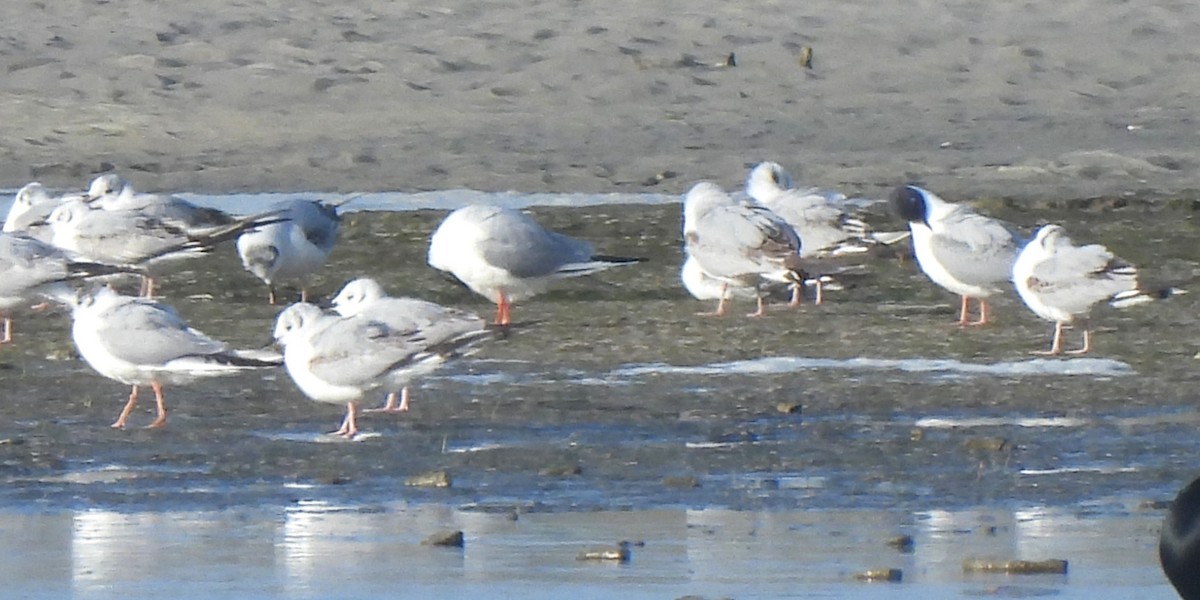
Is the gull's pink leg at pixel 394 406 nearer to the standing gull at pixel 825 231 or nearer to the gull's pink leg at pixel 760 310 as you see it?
the gull's pink leg at pixel 760 310

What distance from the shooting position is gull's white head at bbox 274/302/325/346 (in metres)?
8.87

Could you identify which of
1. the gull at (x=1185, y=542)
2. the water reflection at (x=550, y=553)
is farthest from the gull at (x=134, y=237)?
the gull at (x=1185, y=542)

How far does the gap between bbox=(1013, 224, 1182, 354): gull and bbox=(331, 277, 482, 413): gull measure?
101 inches

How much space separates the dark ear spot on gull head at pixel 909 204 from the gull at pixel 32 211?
3917 millimetres

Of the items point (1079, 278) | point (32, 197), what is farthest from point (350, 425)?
point (32, 197)

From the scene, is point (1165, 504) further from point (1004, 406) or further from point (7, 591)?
point (7, 591)

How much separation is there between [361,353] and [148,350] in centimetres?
73

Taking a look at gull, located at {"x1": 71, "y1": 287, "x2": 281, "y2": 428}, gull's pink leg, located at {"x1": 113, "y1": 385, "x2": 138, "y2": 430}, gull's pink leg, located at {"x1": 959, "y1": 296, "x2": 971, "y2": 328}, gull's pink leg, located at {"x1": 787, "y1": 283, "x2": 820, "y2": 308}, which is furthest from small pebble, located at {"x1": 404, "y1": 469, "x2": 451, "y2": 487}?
gull's pink leg, located at {"x1": 787, "y1": 283, "x2": 820, "y2": 308}

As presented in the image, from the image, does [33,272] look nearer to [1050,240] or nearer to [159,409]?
[159,409]

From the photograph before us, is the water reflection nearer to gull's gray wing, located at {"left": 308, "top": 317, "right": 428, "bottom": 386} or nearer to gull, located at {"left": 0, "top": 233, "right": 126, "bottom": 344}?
gull's gray wing, located at {"left": 308, "top": 317, "right": 428, "bottom": 386}

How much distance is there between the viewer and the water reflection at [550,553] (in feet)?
20.2

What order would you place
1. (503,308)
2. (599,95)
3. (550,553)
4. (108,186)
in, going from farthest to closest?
(599,95) < (108,186) < (503,308) < (550,553)

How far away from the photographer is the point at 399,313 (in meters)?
8.86

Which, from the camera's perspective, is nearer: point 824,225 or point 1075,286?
point 1075,286
